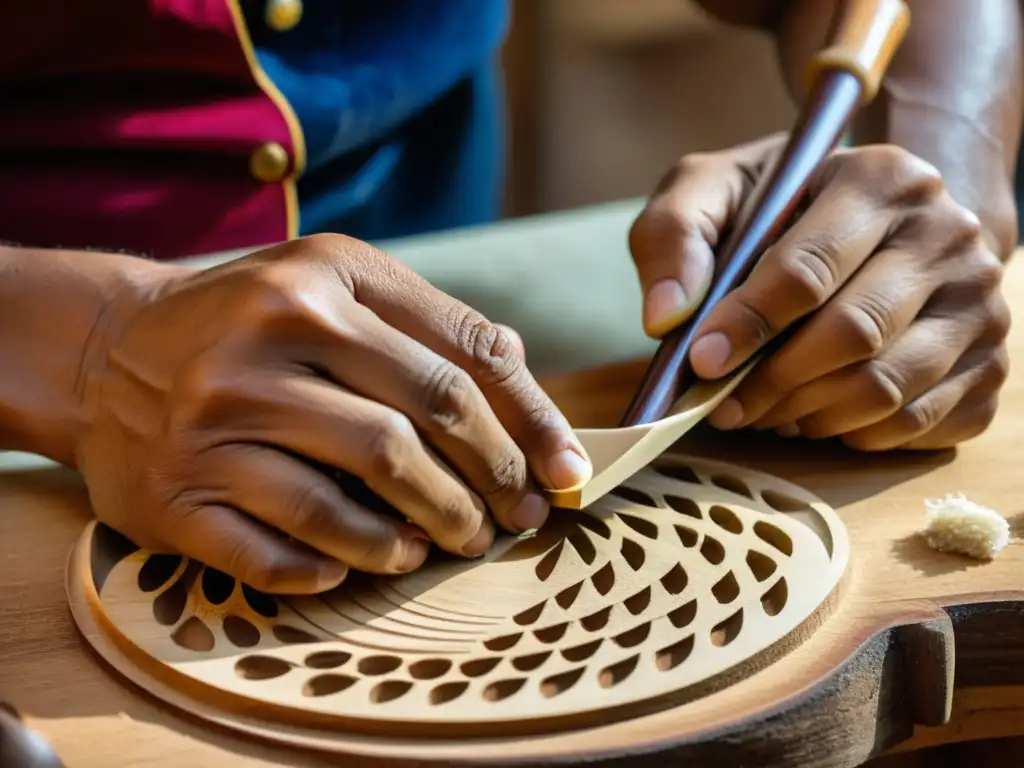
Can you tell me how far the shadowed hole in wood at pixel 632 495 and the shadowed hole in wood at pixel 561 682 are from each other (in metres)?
0.19

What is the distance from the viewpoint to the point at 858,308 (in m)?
0.77

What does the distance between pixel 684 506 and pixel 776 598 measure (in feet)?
0.40

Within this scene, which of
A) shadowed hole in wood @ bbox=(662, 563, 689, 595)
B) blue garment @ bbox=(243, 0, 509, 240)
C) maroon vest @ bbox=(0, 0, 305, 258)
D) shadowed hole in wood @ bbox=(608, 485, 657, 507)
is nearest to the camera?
shadowed hole in wood @ bbox=(662, 563, 689, 595)

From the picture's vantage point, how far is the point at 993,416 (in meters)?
0.84

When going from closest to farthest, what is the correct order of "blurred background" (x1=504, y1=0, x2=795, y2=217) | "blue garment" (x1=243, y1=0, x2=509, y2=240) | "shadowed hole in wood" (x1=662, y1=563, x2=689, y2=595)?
"shadowed hole in wood" (x1=662, y1=563, x2=689, y2=595)
"blue garment" (x1=243, y1=0, x2=509, y2=240)
"blurred background" (x1=504, y1=0, x2=795, y2=217)

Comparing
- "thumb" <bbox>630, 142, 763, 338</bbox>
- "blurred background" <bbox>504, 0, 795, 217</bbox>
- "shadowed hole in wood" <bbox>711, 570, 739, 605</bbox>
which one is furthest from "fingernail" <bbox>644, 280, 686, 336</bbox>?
"blurred background" <bbox>504, 0, 795, 217</bbox>

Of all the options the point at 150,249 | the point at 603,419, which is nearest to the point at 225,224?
the point at 150,249

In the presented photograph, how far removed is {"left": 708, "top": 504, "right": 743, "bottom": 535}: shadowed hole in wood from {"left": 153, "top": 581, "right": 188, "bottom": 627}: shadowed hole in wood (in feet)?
1.09

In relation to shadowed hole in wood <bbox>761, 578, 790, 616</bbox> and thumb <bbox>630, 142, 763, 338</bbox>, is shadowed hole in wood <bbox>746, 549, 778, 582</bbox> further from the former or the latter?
thumb <bbox>630, 142, 763, 338</bbox>

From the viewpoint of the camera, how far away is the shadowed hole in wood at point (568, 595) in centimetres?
63

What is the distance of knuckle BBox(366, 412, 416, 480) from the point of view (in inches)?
24.0

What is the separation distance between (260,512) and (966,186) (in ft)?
2.43

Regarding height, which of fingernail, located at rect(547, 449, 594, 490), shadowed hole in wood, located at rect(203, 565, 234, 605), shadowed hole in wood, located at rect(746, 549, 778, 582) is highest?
fingernail, located at rect(547, 449, 594, 490)

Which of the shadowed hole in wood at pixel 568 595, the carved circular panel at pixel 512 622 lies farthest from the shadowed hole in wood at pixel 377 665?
the shadowed hole in wood at pixel 568 595
